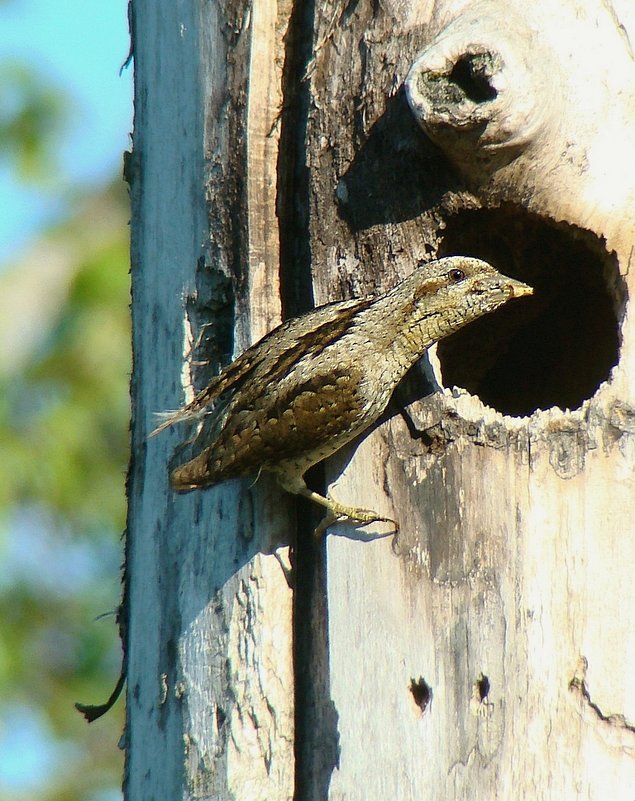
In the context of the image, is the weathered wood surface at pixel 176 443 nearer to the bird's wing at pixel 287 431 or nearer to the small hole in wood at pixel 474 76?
the bird's wing at pixel 287 431

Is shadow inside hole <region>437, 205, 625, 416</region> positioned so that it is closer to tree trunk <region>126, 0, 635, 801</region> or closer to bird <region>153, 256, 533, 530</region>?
tree trunk <region>126, 0, 635, 801</region>

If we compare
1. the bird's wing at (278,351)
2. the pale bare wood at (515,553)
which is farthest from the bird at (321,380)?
the pale bare wood at (515,553)

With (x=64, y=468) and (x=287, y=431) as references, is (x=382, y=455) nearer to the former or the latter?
(x=287, y=431)

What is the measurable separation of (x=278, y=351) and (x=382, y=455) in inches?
17.5

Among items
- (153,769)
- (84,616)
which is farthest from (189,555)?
(84,616)

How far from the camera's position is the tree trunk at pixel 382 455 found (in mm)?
3025

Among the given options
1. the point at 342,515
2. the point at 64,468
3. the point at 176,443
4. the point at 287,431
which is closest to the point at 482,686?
the point at 342,515

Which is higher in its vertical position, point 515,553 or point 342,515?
point 342,515

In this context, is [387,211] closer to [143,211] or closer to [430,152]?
[430,152]

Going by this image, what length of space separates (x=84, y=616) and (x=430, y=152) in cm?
601

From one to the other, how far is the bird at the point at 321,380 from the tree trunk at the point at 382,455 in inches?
4.0

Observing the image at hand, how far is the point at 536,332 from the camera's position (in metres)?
4.86

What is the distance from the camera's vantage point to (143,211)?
3844 mm

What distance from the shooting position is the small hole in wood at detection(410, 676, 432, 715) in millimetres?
3068
